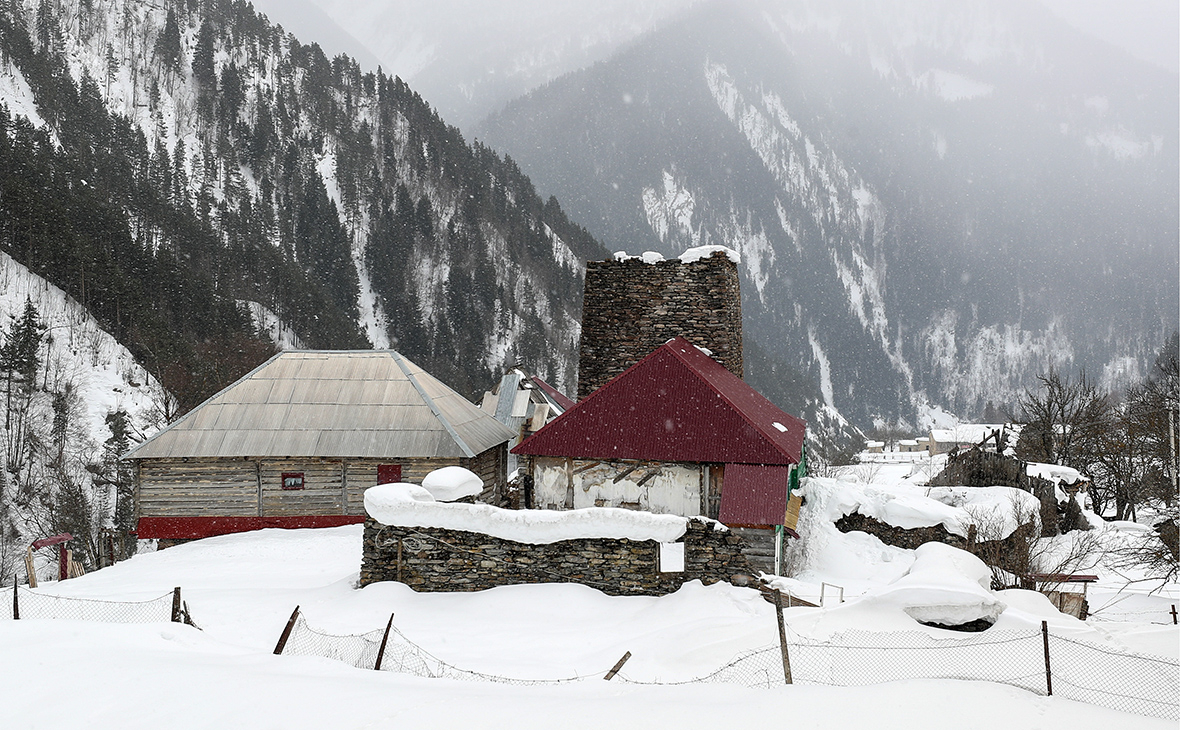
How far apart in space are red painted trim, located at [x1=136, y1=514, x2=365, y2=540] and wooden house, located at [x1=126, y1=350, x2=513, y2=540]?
31mm

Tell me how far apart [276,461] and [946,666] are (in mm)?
19280

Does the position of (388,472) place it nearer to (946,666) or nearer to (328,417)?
(328,417)

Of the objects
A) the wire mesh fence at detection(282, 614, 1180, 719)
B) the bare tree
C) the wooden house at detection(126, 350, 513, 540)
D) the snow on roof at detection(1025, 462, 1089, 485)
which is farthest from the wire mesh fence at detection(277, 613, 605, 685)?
the bare tree

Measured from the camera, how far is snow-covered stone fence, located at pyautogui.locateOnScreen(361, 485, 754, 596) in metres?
11.9

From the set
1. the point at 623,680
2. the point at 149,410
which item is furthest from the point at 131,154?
the point at 623,680

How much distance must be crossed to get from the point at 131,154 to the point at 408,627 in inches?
3889

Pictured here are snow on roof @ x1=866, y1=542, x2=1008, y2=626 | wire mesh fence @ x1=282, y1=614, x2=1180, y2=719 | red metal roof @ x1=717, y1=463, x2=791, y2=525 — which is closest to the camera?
wire mesh fence @ x1=282, y1=614, x2=1180, y2=719

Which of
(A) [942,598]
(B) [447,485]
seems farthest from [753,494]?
(B) [447,485]

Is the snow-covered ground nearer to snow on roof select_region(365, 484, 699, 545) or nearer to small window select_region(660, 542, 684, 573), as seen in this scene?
small window select_region(660, 542, 684, 573)

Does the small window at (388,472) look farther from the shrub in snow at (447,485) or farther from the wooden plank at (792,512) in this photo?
the wooden plank at (792,512)

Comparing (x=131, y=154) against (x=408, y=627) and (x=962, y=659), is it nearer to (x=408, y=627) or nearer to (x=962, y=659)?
(x=408, y=627)

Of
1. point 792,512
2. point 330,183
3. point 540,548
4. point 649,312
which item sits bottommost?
point 792,512

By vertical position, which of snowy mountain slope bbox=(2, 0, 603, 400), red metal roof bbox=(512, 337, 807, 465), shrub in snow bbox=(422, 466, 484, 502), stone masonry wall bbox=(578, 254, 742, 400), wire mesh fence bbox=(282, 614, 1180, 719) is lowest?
wire mesh fence bbox=(282, 614, 1180, 719)

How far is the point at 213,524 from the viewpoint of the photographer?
21094mm
